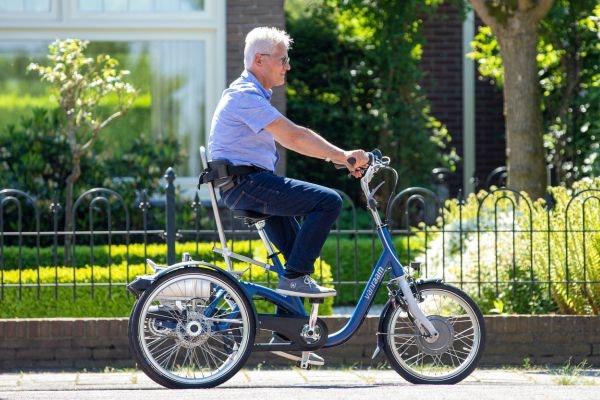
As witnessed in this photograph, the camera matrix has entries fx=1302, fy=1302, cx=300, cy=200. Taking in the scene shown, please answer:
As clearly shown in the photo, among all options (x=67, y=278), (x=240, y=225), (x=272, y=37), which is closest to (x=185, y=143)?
(x=240, y=225)

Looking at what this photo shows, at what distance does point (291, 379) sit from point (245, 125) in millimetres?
1607

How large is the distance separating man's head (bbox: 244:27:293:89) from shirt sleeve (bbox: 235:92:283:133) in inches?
6.4

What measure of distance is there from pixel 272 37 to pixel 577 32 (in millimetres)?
8135

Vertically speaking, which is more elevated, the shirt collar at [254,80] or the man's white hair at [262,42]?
the man's white hair at [262,42]

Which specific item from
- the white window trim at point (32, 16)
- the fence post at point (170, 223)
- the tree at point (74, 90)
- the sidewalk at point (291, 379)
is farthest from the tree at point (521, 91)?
the white window trim at point (32, 16)

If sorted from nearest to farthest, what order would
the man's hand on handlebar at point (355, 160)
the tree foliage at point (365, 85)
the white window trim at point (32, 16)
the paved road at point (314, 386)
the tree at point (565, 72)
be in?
the paved road at point (314, 386) → the man's hand on handlebar at point (355, 160) → the white window trim at point (32, 16) → the tree at point (565, 72) → the tree foliage at point (365, 85)

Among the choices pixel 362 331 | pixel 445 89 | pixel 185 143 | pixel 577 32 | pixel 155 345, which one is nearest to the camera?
pixel 155 345

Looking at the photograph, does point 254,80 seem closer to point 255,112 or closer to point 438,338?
point 255,112

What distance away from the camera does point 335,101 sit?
14.0 meters

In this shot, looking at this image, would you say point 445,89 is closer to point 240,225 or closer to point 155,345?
point 240,225

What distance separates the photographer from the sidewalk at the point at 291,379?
21.6ft

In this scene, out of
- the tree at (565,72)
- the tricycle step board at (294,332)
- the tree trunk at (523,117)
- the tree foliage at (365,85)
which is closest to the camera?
the tricycle step board at (294,332)

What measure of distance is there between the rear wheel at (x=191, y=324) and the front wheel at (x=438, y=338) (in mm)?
716

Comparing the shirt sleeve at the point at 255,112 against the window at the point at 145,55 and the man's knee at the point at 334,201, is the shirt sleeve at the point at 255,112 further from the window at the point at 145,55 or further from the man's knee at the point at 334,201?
the window at the point at 145,55
